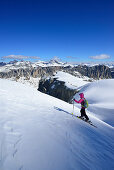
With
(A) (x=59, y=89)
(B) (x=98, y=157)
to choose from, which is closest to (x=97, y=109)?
(B) (x=98, y=157)

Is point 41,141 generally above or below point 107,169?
above

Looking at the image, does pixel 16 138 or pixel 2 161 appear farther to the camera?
pixel 16 138

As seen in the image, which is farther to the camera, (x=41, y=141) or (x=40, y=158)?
(x=41, y=141)

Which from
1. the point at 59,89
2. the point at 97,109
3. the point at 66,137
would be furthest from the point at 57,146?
the point at 59,89

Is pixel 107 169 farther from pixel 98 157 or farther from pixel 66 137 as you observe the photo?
pixel 66 137

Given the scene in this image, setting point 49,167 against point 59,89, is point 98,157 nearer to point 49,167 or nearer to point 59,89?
point 49,167

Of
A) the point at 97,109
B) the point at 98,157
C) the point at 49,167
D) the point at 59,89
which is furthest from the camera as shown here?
the point at 59,89

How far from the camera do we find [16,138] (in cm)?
379

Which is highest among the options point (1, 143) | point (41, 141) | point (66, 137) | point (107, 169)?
point (1, 143)

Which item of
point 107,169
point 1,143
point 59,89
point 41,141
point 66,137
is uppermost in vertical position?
point 1,143

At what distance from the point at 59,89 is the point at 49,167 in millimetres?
52133

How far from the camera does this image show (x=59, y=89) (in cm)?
5497

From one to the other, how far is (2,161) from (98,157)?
3.60 meters

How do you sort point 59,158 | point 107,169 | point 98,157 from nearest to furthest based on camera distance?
point 59,158
point 107,169
point 98,157
